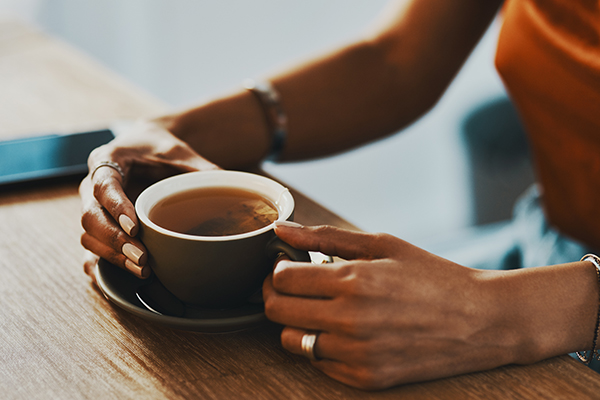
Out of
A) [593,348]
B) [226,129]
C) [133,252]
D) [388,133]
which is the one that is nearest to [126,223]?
[133,252]

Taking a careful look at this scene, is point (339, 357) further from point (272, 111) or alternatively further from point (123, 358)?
point (272, 111)

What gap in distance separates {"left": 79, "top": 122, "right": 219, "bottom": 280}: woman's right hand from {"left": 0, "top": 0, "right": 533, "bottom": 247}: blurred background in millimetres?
1740

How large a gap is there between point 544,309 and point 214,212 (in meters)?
0.28

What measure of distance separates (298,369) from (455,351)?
12 cm

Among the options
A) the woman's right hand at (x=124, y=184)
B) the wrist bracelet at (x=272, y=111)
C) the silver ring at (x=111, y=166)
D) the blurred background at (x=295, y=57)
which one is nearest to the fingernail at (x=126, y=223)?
the woman's right hand at (x=124, y=184)

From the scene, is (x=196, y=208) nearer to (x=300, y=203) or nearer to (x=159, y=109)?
(x=300, y=203)

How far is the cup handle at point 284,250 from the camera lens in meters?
0.41

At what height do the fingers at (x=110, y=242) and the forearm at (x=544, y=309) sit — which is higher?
the forearm at (x=544, y=309)

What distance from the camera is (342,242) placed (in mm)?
428

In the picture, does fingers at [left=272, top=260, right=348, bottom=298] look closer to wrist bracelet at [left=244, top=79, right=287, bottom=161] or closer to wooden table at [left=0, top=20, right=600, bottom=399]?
wooden table at [left=0, top=20, right=600, bottom=399]

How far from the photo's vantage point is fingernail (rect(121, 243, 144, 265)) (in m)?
0.44

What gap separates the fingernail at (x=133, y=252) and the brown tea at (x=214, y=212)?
0.09 ft

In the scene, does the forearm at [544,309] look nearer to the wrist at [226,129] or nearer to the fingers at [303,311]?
the fingers at [303,311]

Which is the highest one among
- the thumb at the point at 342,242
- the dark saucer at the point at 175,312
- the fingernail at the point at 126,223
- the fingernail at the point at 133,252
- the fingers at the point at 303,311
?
the thumb at the point at 342,242
